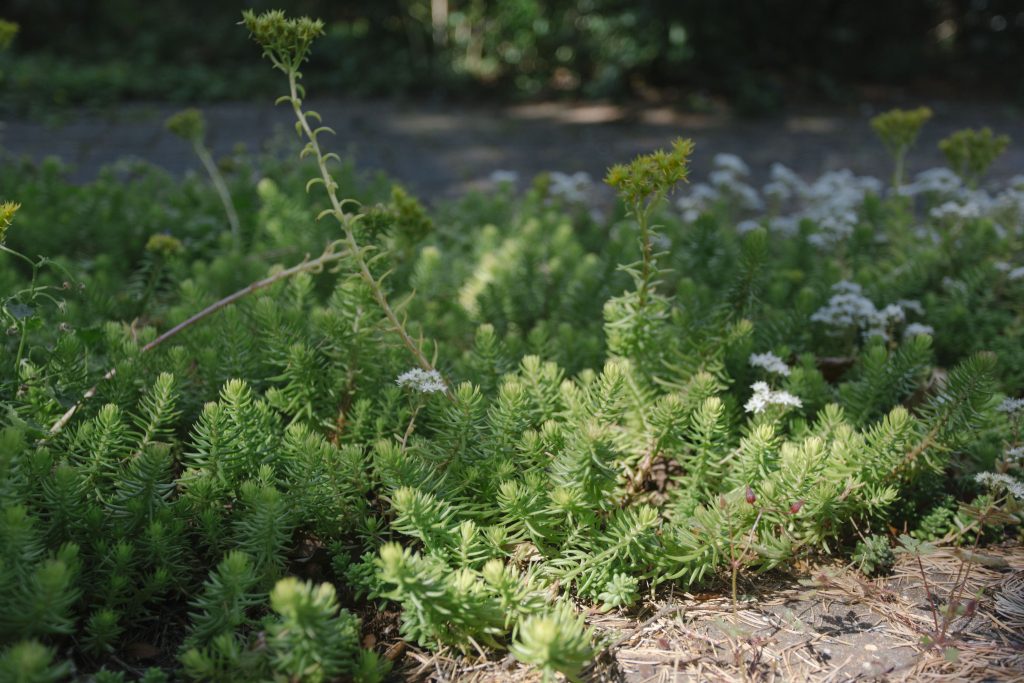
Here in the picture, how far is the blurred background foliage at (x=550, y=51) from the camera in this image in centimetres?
889

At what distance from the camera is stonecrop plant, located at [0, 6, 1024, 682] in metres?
1.81

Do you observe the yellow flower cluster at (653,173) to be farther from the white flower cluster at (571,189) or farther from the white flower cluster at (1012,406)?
the white flower cluster at (571,189)

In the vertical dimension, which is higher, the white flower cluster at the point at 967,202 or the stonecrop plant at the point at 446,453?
the white flower cluster at the point at 967,202

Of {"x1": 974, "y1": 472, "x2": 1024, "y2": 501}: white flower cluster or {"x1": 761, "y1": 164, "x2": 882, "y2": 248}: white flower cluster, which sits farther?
{"x1": 761, "y1": 164, "x2": 882, "y2": 248}: white flower cluster

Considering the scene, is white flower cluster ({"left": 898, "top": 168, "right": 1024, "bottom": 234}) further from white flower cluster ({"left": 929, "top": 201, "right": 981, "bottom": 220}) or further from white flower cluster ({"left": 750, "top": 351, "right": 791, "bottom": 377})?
white flower cluster ({"left": 750, "top": 351, "right": 791, "bottom": 377})

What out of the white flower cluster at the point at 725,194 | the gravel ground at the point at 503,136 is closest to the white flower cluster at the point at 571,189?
the white flower cluster at the point at 725,194

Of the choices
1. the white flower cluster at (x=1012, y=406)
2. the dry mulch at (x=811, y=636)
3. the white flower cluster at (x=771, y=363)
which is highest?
the white flower cluster at (x=771, y=363)

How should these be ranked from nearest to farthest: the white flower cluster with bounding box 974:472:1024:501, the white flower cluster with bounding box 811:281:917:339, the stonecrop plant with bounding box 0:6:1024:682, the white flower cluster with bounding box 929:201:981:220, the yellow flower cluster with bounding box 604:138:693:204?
the stonecrop plant with bounding box 0:6:1024:682 < the white flower cluster with bounding box 974:472:1024:501 < the yellow flower cluster with bounding box 604:138:693:204 < the white flower cluster with bounding box 811:281:917:339 < the white flower cluster with bounding box 929:201:981:220

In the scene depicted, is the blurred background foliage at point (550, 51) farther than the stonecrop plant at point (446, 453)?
Yes

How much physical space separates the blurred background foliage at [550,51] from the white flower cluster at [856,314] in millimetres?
6349

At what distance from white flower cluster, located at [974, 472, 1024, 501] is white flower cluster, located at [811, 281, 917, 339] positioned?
709mm

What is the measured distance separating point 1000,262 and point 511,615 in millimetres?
2734

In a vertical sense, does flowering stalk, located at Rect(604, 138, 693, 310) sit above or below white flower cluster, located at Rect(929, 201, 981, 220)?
above

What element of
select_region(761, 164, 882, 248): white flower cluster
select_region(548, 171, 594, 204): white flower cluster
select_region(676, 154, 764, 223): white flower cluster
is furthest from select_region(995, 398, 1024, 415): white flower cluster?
select_region(548, 171, 594, 204): white flower cluster
